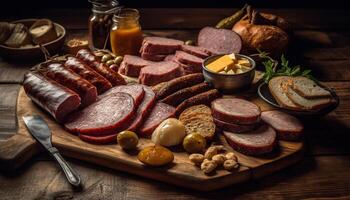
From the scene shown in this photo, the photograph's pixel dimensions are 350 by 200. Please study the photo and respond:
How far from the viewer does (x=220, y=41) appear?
3684mm

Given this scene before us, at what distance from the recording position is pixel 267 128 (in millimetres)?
2617

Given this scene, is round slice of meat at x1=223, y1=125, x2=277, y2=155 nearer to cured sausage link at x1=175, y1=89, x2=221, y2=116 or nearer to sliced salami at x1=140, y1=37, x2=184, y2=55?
cured sausage link at x1=175, y1=89, x2=221, y2=116

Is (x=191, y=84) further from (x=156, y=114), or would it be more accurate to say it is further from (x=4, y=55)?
(x=4, y=55)

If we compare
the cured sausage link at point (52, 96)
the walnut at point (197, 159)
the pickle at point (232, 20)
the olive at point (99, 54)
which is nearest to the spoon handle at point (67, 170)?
the cured sausage link at point (52, 96)

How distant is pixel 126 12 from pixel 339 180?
2041mm

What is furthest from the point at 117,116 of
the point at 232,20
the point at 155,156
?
the point at 232,20

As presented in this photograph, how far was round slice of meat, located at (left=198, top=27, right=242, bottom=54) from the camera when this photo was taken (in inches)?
143

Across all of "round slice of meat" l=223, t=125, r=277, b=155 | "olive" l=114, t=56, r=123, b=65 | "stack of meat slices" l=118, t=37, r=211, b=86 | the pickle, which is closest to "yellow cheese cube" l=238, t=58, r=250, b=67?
"stack of meat slices" l=118, t=37, r=211, b=86

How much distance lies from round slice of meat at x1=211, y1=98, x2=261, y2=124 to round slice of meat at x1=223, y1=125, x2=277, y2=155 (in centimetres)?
7

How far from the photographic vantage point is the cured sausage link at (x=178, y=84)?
2.98 metres

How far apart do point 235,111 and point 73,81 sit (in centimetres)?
102

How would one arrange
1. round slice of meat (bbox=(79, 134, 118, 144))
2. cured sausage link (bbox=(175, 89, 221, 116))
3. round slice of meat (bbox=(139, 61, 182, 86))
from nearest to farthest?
1. round slice of meat (bbox=(79, 134, 118, 144))
2. cured sausage link (bbox=(175, 89, 221, 116))
3. round slice of meat (bbox=(139, 61, 182, 86))

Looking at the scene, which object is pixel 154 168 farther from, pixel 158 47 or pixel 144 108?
pixel 158 47

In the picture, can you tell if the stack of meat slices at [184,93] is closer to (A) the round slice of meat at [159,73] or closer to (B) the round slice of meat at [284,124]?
(A) the round slice of meat at [159,73]
